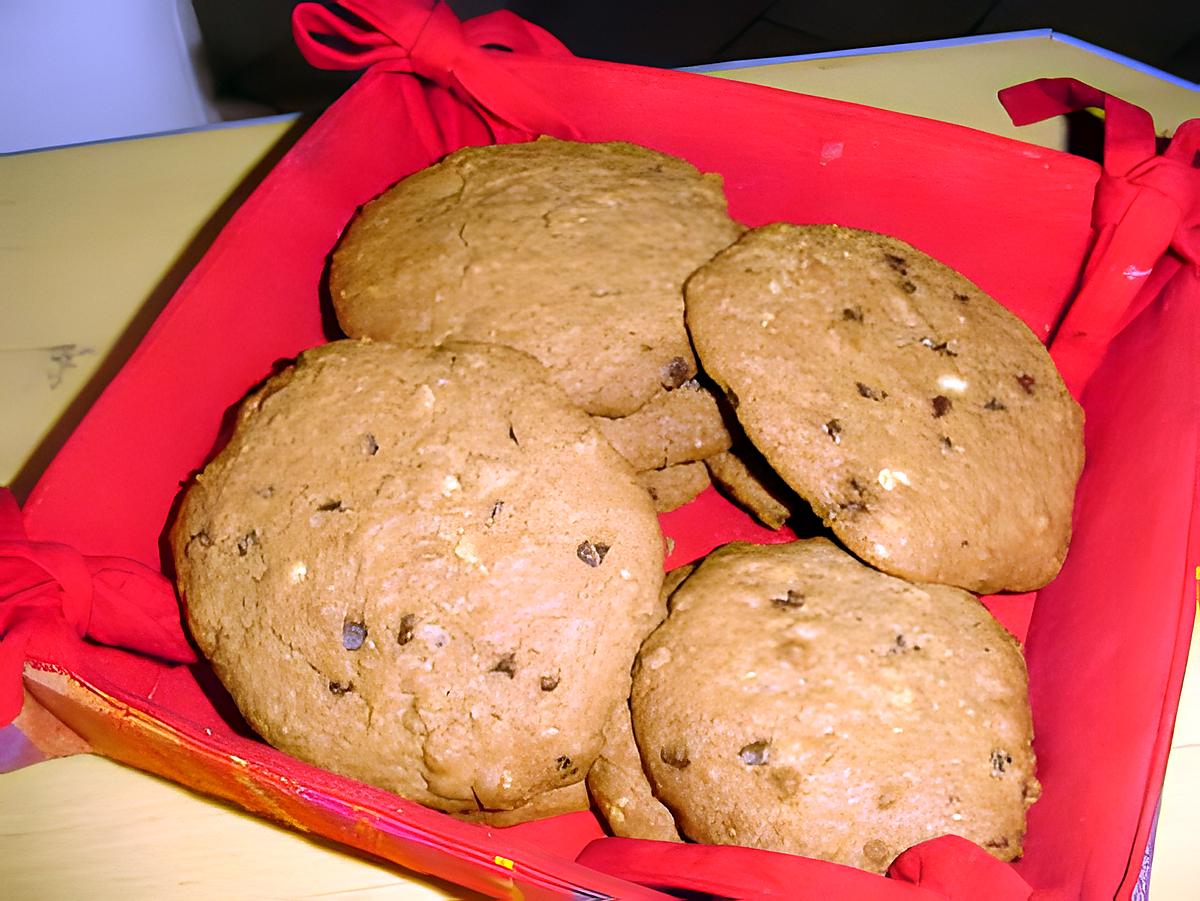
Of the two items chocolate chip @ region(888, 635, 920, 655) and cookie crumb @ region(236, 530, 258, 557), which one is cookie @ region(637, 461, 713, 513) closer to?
chocolate chip @ region(888, 635, 920, 655)

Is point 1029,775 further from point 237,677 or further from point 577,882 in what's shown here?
point 237,677

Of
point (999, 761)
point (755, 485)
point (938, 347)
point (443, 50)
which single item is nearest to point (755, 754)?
point (999, 761)

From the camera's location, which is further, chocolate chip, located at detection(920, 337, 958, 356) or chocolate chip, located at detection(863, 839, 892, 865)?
chocolate chip, located at detection(920, 337, 958, 356)

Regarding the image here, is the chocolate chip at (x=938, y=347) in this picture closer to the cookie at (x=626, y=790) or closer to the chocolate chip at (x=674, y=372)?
the chocolate chip at (x=674, y=372)

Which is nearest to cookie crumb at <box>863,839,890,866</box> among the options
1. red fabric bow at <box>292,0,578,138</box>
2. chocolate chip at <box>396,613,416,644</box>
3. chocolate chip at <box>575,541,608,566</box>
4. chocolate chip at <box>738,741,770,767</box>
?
chocolate chip at <box>738,741,770,767</box>

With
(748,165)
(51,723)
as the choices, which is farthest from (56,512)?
(748,165)
